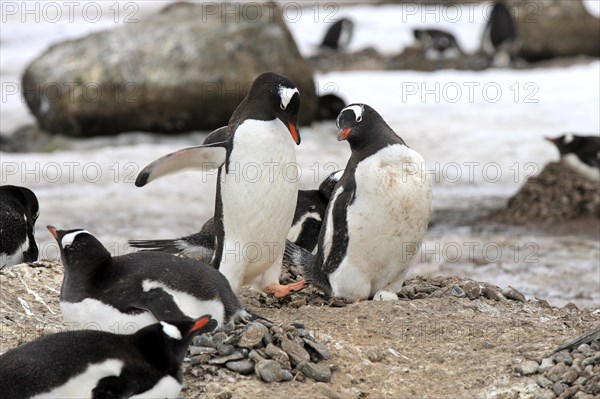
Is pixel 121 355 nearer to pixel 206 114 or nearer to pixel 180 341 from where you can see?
pixel 180 341

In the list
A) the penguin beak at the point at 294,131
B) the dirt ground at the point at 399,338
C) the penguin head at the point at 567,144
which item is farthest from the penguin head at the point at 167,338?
the penguin head at the point at 567,144

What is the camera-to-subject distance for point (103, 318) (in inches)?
159

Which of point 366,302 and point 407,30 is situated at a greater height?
point 366,302

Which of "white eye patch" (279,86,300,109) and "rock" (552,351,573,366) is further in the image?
"white eye patch" (279,86,300,109)

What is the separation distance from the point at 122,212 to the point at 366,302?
5.07 metres

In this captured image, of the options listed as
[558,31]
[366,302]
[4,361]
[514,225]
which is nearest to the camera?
[4,361]

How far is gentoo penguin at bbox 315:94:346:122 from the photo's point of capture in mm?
13164

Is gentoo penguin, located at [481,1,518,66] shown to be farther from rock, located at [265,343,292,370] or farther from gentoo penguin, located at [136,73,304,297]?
rock, located at [265,343,292,370]

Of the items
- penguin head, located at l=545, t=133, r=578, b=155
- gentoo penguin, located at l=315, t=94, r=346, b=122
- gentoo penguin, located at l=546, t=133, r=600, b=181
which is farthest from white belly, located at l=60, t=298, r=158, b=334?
gentoo penguin, located at l=315, t=94, r=346, b=122

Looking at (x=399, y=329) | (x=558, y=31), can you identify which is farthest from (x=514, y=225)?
(x=558, y=31)

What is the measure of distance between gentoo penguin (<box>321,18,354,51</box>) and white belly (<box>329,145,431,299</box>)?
15.0 m

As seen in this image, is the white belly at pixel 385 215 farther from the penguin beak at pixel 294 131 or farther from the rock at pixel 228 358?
the rock at pixel 228 358

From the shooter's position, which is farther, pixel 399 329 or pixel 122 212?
pixel 122 212

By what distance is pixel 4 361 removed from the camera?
343 centimetres
